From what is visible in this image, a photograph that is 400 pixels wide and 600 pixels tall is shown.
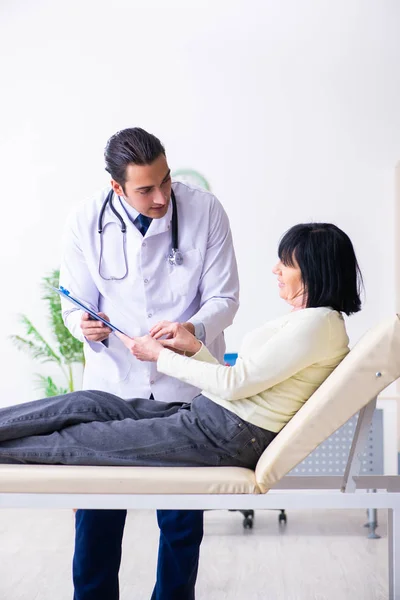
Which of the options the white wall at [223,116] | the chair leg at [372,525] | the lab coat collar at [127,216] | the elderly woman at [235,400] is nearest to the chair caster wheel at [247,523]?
the chair leg at [372,525]

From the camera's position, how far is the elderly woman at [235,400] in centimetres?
169

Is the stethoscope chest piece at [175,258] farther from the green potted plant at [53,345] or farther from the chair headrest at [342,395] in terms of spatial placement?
the green potted plant at [53,345]

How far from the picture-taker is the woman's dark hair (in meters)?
1.79

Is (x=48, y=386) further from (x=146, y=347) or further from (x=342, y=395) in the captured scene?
(x=342, y=395)

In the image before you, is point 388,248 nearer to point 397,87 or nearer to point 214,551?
point 397,87

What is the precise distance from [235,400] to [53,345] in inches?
133

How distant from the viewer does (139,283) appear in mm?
2221

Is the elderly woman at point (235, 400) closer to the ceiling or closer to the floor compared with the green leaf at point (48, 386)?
closer to the ceiling

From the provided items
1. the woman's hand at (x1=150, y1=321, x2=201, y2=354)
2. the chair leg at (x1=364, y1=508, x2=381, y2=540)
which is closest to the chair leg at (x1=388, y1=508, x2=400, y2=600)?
the woman's hand at (x1=150, y1=321, x2=201, y2=354)

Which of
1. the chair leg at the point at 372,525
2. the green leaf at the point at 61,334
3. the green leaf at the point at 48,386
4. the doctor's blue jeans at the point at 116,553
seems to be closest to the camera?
the doctor's blue jeans at the point at 116,553

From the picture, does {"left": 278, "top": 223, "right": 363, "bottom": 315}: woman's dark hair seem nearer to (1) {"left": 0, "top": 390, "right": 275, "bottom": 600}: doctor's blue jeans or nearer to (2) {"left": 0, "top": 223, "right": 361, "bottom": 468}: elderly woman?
(2) {"left": 0, "top": 223, "right": 361, "bottom": 468}: elderly woman

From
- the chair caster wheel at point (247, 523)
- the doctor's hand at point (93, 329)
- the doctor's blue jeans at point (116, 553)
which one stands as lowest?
the chair caster wheel at point (247, 523)

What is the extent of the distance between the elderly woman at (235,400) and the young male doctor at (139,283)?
0.31 meters

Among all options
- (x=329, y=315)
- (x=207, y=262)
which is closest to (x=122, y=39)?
(x=207, y=262)
